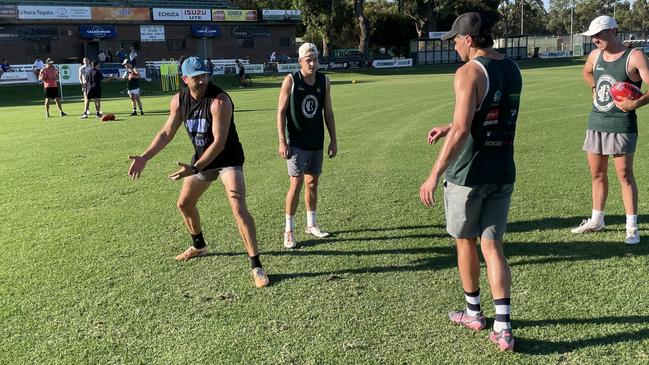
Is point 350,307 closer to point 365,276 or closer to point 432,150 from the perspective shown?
point 365,276

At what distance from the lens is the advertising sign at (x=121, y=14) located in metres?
46.0

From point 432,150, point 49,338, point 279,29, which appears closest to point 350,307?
point 49,338

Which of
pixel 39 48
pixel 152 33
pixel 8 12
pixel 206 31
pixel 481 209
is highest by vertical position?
pixel 8 12

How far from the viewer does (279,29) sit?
56469mm

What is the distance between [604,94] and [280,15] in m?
52.8

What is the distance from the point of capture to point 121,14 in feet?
153

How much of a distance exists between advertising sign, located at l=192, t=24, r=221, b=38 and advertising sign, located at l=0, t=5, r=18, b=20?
14248 millimetres

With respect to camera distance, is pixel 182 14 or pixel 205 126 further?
pixel 182 14

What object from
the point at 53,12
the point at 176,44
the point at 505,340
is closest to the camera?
the point at 505,340

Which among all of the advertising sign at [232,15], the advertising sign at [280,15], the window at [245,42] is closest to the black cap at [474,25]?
the advertising sign at [232,15]

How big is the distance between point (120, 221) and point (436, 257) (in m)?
3.88

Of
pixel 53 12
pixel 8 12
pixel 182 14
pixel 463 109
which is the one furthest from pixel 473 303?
pixel 182 14

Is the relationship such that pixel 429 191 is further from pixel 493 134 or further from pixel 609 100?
pixel 609 100

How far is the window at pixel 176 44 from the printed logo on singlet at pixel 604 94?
48810 millimetres
